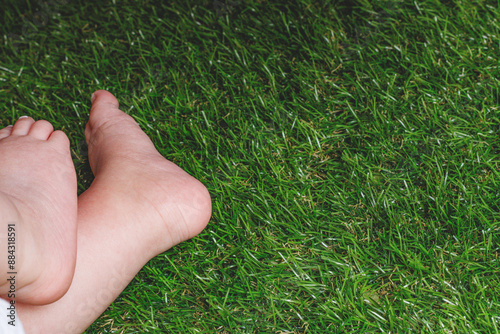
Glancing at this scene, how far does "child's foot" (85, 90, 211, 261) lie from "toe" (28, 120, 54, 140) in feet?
0.62

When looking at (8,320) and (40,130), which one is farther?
(40,130)

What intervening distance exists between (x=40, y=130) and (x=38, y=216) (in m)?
0.47

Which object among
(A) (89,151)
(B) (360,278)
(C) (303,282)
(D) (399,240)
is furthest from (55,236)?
(D) (399,240)

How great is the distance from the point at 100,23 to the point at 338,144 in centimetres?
123

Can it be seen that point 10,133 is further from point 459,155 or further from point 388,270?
point 459,155

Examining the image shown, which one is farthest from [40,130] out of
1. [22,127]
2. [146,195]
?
[146,195]

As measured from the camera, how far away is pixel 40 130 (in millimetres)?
1566

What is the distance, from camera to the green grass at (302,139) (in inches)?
58.2

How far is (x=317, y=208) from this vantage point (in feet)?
5.31

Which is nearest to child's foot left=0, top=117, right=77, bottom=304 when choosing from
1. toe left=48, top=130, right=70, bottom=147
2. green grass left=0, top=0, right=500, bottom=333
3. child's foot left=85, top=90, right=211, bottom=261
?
toe left=48, top=130, right=70, bottom=147

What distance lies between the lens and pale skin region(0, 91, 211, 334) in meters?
1.32

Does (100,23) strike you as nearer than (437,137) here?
No

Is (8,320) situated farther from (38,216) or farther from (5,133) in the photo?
(5,133)

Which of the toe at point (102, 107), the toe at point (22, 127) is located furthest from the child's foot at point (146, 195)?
the toe at point (22, 127)
